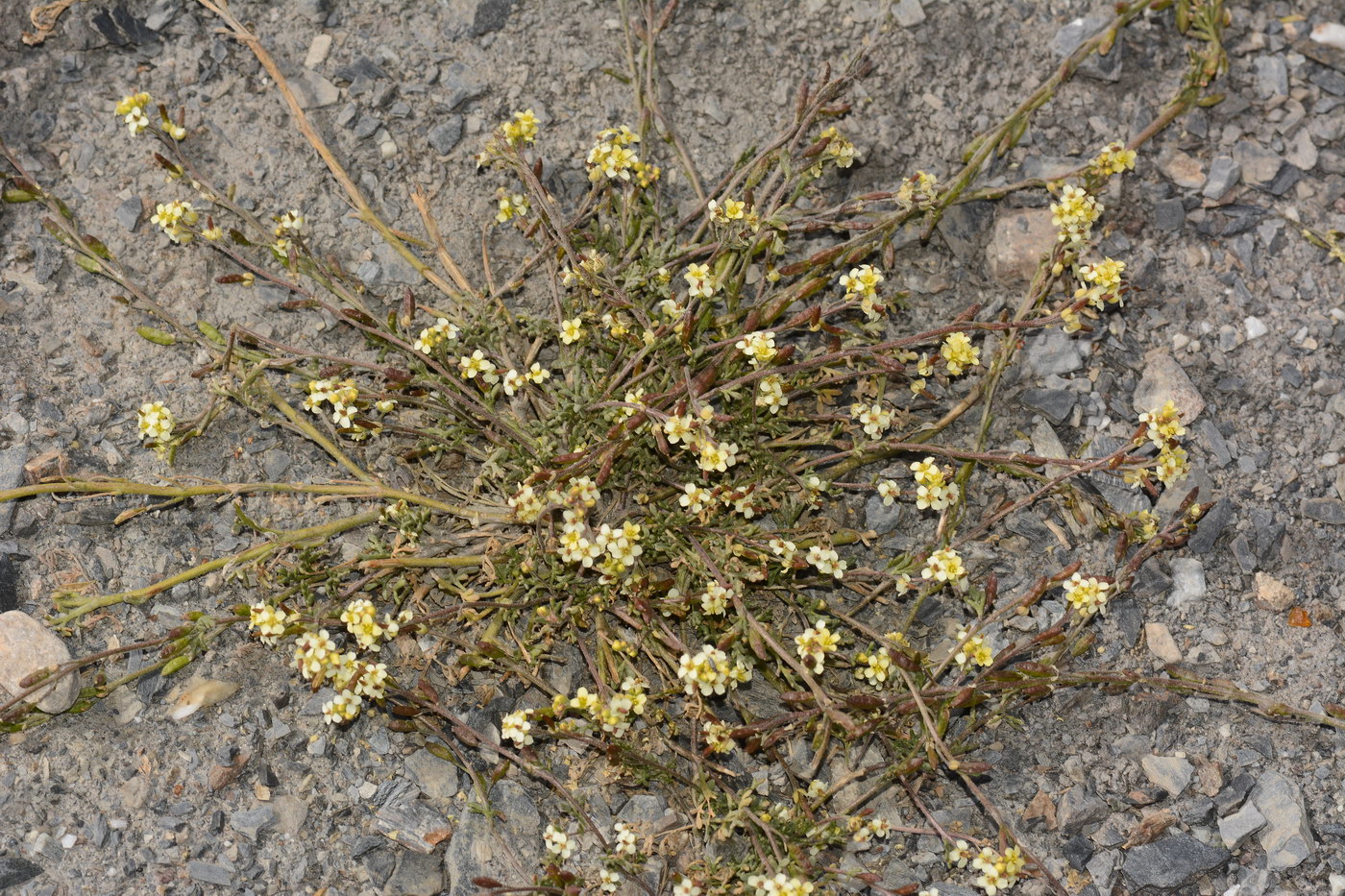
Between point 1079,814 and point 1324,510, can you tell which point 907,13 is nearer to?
point 1324,510

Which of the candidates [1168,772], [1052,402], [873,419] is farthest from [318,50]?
[1168,772]

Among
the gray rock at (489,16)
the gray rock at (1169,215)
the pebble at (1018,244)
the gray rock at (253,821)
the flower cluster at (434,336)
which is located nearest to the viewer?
the gray rock at (253,821)

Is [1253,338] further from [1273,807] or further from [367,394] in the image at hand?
[367,394]

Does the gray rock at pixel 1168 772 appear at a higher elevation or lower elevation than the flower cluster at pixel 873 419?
lower

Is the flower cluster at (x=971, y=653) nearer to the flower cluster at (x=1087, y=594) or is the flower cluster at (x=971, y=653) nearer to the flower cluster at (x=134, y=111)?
the flower cluster at (x=1087, y=594)

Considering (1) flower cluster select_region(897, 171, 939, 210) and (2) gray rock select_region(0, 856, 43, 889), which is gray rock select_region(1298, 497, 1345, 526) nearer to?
(1) flower cluster select_region(897, 171, 939, 210)

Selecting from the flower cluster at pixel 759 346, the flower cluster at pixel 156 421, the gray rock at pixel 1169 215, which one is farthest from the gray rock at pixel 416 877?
the gray rock at pixel 1169 215
